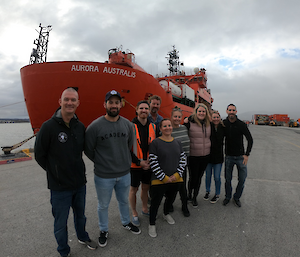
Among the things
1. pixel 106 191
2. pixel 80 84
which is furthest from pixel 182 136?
pixel 80 84

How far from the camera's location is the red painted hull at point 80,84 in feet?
26.1

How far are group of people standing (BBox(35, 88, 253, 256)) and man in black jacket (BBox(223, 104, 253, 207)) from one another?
0.7 inches

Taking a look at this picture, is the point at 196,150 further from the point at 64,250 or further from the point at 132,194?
the point at 64,250

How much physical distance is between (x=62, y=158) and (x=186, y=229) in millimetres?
2040

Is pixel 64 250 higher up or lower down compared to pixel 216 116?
lower down

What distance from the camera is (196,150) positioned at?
315 centimetres

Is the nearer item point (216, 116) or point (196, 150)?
point (196, 150)

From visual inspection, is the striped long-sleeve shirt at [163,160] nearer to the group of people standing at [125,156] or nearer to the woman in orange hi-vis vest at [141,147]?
the group of people standing at [125,156]

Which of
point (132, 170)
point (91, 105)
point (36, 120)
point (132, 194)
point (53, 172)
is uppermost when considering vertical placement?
point (91, 105)

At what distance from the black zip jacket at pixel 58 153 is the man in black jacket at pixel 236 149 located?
9.14ft

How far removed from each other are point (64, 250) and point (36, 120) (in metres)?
8.92

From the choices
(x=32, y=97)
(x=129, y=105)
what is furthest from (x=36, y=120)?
(x=129, y=105)

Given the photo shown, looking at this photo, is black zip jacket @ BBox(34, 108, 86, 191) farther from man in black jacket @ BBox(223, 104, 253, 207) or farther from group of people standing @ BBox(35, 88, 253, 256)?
man in black jacket @ BBox(223, 104, 253, 207)

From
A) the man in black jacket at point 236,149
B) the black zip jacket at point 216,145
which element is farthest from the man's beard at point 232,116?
the black zip jacket at point 216,145
